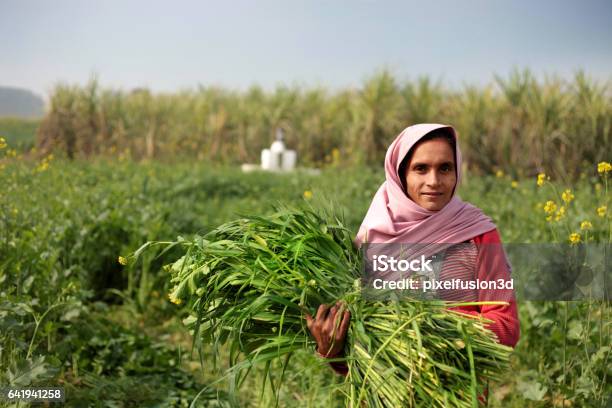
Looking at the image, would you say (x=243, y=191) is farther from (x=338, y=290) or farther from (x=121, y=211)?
(x=338, y=290)

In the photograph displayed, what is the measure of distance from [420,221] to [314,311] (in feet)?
1.36

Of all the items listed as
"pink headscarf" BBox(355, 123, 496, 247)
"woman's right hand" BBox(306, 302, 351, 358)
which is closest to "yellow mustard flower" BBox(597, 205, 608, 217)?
"pink headscarf" BBox(355, 123, 496, 247)

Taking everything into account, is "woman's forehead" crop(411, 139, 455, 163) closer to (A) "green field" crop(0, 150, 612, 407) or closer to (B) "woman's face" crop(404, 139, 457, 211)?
(B) "woman's face" crop(404, 139, 457, 211)

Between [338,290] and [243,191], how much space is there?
309 inches

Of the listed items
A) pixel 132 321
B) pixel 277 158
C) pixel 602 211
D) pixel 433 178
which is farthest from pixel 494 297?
pixel 277 158

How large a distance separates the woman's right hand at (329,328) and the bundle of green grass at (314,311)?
27 mm

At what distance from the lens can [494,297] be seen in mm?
1775

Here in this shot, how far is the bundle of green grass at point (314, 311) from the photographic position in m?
1.60

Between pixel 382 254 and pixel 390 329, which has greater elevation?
pixel 382 254

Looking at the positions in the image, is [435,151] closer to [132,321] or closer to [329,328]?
[329,328]

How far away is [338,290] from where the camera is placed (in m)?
1.79

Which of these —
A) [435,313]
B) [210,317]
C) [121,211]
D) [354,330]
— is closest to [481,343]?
[435,313]

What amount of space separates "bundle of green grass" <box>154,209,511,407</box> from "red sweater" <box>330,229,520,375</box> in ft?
0.28

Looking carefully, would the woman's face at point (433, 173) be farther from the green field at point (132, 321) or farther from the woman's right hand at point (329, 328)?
the woman's right hand at point (329, 328)
